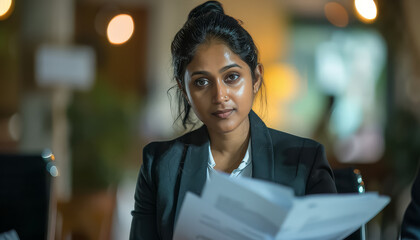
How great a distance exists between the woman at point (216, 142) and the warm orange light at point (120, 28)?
3620 mm

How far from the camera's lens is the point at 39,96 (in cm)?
514

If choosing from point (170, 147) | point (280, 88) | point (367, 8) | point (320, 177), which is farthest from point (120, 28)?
point (320, 177)

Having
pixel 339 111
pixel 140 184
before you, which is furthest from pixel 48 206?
pixel 339 111

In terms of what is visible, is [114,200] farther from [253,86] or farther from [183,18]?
[183,18]

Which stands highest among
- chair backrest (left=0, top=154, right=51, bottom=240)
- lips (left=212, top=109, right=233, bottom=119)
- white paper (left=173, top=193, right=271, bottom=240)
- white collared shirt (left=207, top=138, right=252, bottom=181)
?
lips (left=212, top=109, right=233, bottom=119)

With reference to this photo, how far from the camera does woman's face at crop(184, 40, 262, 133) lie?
1.19 m

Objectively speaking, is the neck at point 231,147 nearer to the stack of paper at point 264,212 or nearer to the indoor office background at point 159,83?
the stack of paper at point 264,212

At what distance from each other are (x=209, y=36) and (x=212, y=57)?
64 millimetres

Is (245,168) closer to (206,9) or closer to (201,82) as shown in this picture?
(201,82)

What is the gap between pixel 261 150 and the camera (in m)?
1.27

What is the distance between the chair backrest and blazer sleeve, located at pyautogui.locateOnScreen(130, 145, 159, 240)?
0.96 feet

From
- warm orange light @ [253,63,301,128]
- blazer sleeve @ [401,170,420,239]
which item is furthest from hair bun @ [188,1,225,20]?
warm orange light @ [253,63,301,128]

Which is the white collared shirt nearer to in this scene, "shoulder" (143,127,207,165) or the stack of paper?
"shoulder" (143,127,207,165)

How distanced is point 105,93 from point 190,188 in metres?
3.43
